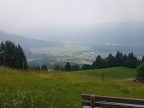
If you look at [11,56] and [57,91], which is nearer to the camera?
[57,91]

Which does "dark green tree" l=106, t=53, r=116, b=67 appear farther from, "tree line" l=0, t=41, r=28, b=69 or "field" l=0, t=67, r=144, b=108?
"field" l=0, t=67, r=144, b=108

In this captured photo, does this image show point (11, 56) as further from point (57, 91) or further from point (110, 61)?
point (57, 91)

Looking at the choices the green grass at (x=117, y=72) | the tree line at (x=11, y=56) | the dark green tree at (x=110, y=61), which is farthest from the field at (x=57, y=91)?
the dark green tree at (x=110, y=61)

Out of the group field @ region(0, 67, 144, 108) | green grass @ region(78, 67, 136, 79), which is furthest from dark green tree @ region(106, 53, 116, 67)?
field @ region(0, 67, 144, 108)

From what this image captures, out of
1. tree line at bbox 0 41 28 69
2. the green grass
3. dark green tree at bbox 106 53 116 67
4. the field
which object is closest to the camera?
the field

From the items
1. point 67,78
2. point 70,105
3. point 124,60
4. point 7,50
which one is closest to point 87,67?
point 124,60

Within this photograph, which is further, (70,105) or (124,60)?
(124,60)

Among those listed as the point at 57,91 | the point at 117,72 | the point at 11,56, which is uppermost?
the point at 11,56

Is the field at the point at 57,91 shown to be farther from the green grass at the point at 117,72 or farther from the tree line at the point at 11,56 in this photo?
the green grass at the point at 117,72

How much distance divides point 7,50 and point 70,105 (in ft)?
257

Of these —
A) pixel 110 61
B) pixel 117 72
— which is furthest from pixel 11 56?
pixel 110 61

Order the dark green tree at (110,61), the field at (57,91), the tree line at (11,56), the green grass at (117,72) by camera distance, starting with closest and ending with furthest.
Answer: the field at (57,91)
the tree line at (11,56)
the green grass at (117,72)
the dark green tree at (110,61)

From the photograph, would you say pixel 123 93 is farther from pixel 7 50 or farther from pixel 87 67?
pixel 87 67

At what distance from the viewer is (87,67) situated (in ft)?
449
